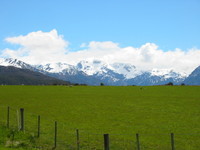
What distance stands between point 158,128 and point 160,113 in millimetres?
15313

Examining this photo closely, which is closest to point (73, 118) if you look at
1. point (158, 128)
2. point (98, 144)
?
point (158, 128)

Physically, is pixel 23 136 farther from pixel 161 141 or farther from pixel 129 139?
pixel 161 141

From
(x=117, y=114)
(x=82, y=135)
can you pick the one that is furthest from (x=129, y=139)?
(x=117, y=114)

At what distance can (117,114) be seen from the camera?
53.2 m

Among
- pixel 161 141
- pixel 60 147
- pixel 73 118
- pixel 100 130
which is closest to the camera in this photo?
pixel 60 147

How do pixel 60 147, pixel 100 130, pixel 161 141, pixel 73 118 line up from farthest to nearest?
pixel 73 118, pixel 100 130, pixel 161 141, pixel 60 147

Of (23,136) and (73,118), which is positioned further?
(73,118)

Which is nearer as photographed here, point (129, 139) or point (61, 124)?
point (129, 139)

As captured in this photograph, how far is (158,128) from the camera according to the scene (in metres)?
39.5

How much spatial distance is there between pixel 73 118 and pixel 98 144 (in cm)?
1880

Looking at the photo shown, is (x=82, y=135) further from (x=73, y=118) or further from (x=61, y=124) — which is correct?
(x=73, y=118)

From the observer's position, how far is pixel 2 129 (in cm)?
3225

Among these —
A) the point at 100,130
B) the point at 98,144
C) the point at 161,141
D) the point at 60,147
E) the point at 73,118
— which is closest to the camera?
the point at 60,147

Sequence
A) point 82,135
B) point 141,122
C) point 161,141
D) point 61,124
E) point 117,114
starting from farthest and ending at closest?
1. point 117,114
2. point 141,122
3. point 61,124
4. point 82,135
5. point 161,141
